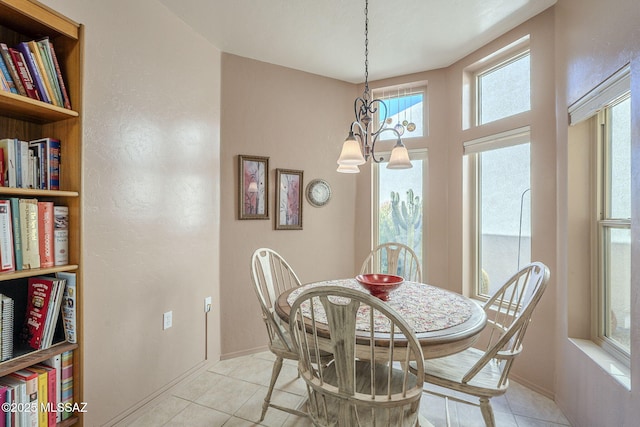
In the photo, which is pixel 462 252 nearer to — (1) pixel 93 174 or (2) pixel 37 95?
(1) pixel 93 174

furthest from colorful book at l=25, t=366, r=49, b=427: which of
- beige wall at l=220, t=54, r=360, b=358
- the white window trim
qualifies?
the white window trim

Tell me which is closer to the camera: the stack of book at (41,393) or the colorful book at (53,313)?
the stack of book at (41,393)

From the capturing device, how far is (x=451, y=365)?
62.5 inches

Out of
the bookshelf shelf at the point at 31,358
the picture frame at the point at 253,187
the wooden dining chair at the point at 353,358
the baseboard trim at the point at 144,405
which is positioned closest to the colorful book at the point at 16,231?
the bookshelf shelf at the point at 31,358

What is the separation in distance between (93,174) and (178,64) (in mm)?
1091

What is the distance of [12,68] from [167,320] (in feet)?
5.43

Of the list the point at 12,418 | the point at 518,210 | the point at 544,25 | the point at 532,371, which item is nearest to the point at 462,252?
the point at 518,210

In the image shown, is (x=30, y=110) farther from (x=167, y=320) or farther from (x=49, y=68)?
(x=167, y=320)

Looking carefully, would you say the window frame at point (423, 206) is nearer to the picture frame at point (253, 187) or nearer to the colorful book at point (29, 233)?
the picture frame at point (253, 187)

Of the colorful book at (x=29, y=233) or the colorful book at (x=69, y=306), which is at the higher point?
the colorful book at (x=29, y=233)

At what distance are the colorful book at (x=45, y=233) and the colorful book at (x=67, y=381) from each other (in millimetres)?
479

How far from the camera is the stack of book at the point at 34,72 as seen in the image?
1326 millimetres

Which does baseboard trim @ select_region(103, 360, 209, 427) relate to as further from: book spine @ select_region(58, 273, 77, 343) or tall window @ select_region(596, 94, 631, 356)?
tall window @ select_region(596, 94, 631, 356)

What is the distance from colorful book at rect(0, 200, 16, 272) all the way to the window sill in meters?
2.78
